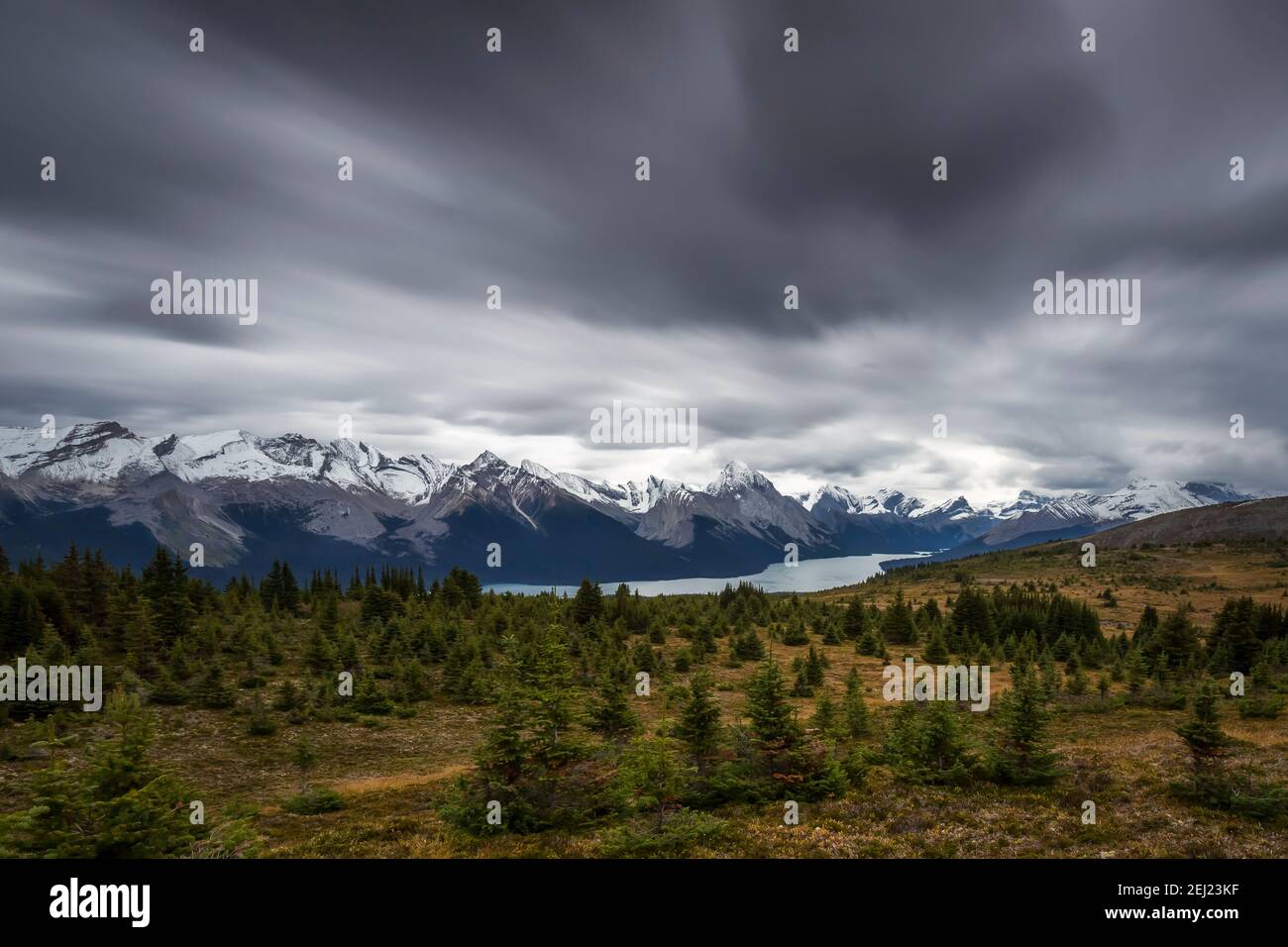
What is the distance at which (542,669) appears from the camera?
1897cm

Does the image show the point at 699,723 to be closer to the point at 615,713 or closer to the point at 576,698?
the point at 576,698

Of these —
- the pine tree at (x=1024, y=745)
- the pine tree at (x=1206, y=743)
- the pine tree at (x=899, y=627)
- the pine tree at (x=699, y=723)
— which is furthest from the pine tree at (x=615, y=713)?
the pine tree at (x=899, y=627)

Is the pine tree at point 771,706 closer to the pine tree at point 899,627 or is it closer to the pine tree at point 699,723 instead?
the pine tree at point 699,723

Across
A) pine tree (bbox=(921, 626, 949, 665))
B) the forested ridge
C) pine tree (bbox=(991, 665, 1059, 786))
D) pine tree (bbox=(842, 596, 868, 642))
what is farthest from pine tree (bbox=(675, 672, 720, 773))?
pine tree (bbox=(842, 596, 868, 642))

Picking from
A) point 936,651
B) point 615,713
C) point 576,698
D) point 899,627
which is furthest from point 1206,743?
point 899,627

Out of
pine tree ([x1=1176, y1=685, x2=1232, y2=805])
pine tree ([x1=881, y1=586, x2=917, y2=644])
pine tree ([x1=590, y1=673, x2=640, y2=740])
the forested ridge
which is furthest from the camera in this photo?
pine tree ([x1=881, y1=586, x2=917, y2=644])

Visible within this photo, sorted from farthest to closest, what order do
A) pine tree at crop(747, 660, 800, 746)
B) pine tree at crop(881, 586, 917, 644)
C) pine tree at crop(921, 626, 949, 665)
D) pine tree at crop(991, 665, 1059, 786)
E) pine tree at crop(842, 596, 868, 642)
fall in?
1. pine tree at crop(842, 596, 868, 642)
2. pine tree at crop(881, 586, 917, 644)
3. pine tree at crop(921, 626, 949, 665)
4. pine tree at crop(991, 665, 1059, 786)
5. pine tree at crop(747, 660, 800, 746)

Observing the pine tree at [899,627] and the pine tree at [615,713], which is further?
the pine tree at [899,627]

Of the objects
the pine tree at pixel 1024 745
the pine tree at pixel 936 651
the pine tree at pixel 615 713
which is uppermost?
the pine tree at pixel 1024 745

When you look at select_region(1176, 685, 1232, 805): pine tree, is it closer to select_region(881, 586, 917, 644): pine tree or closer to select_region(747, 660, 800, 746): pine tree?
select_region(747, 660, 800, 746): pine tree
